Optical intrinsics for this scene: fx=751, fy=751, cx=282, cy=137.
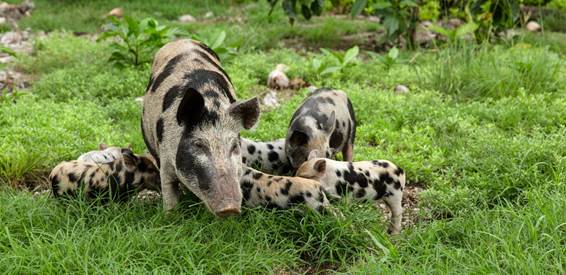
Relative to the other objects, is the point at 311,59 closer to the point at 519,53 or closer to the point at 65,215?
the point at 519,53

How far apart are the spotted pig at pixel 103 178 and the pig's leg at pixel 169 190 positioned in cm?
37

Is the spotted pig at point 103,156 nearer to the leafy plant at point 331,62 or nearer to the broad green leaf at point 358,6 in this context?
the leafy plant at point 331,62

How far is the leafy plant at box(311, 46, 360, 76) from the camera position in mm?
8664

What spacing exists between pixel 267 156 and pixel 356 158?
819mm

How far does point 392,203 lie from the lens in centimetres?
527

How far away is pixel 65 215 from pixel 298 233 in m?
1.55

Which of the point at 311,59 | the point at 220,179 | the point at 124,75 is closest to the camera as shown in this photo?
the point at 220,179

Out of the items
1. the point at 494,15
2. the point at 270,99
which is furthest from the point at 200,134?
the point at 494,15

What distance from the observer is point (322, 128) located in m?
5.98

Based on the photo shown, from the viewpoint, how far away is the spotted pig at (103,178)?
5148 millimetres

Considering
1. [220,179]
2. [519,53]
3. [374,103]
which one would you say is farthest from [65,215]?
[519,53]

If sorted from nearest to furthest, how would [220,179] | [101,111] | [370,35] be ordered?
1. [220,179]
2. [101,111]
3. [370,35]

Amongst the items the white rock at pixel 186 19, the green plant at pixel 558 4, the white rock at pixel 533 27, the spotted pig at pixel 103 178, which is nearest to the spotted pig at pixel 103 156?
the spotted pig at pixel 103 178

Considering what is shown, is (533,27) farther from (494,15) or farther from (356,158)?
(356,158)
